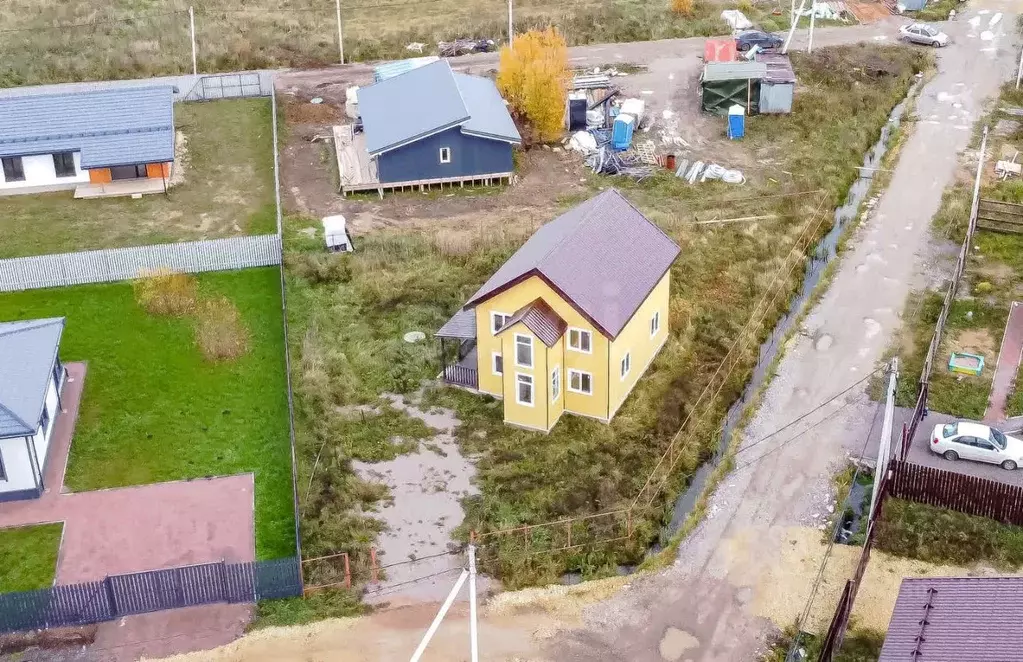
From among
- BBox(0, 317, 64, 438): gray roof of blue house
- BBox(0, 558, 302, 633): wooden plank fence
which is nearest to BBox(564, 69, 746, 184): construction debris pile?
BBox(0, 317, 64, 438): gray roof of blue house

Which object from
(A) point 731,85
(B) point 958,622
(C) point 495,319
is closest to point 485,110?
(A) point 731,85

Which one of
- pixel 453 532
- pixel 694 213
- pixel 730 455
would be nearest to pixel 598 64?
pixel 694 213

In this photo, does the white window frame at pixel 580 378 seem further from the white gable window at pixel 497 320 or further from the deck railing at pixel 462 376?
the deck railing at pixel 462 376

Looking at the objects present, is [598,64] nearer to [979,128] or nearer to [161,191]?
[979,128]

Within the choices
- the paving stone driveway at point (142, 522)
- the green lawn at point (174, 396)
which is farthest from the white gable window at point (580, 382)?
the paving stone driveway at point (142, 522)

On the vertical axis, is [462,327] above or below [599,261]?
below

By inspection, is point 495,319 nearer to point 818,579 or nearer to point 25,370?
point 818,579

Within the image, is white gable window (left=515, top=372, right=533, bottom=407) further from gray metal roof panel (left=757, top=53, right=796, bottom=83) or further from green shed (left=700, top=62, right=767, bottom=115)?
gray metal roof panel (left=757, top=53, right=796, bottom=83)
